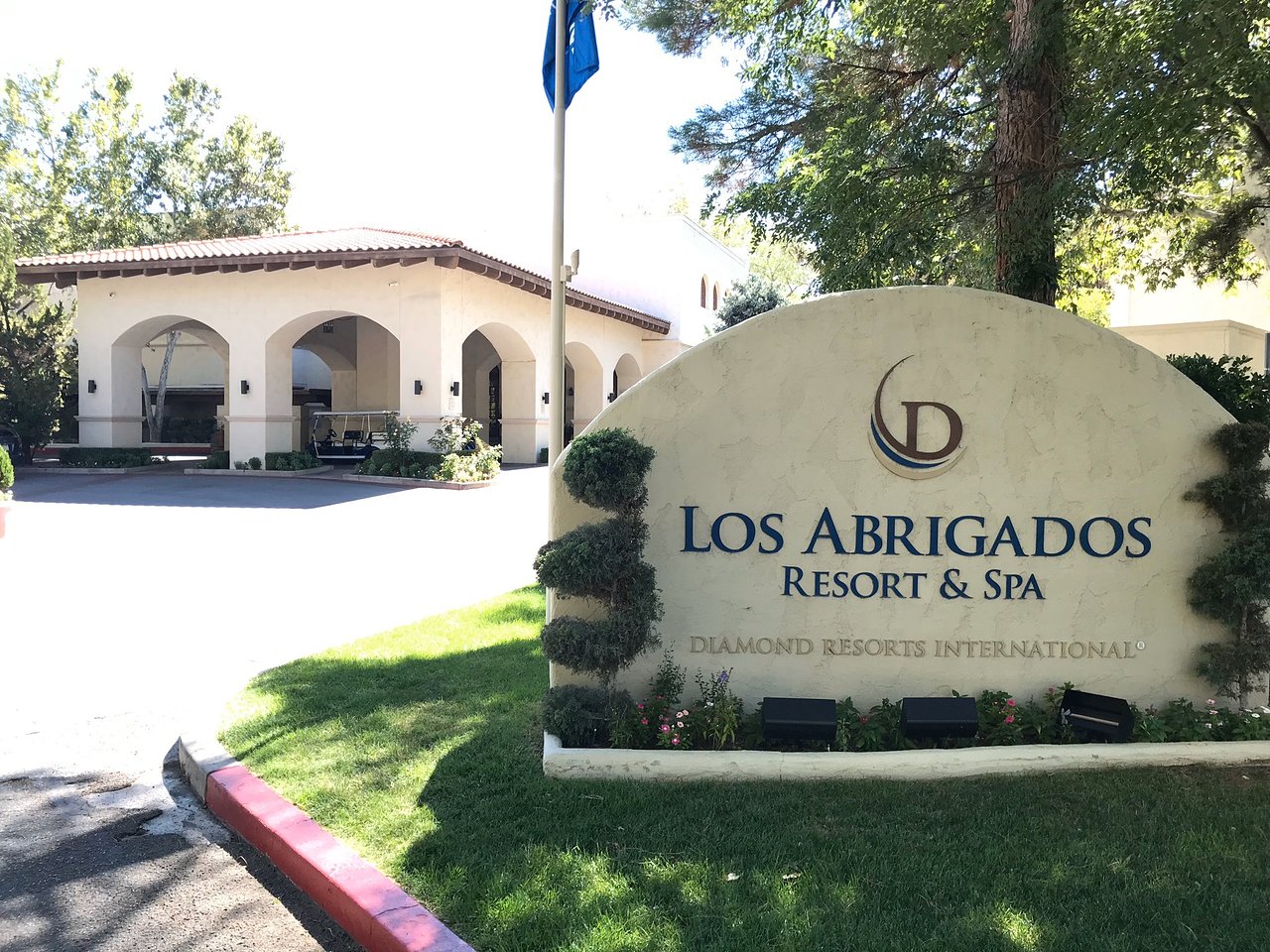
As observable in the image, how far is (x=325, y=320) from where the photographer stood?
2375cm

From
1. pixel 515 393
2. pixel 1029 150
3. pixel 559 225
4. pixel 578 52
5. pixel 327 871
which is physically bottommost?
pixel 327 871

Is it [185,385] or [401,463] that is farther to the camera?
[185,385]

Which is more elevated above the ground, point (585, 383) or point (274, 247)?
point (274, 247)

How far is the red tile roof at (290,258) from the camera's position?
19.8 meters

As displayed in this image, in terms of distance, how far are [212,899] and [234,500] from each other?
14.0 meters

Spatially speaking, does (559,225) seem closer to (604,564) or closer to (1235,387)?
(604,564)

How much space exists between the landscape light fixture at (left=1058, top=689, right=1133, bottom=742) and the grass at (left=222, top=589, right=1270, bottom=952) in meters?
0.28

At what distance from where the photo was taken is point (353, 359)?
101ft

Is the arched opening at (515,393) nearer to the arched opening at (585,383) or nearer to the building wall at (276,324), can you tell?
the building wall at (276,324)

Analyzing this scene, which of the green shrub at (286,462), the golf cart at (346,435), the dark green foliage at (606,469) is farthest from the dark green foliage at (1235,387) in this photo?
the green shrub at (286,462)

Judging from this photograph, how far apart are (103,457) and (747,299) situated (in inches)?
765

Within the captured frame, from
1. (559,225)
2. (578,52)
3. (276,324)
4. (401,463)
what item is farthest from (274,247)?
(559,225)

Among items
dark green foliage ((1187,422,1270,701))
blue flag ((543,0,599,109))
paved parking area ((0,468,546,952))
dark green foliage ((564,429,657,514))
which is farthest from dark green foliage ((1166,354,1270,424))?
blue flag ((543,0,599,109))

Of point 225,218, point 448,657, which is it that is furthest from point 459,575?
point 225,218
